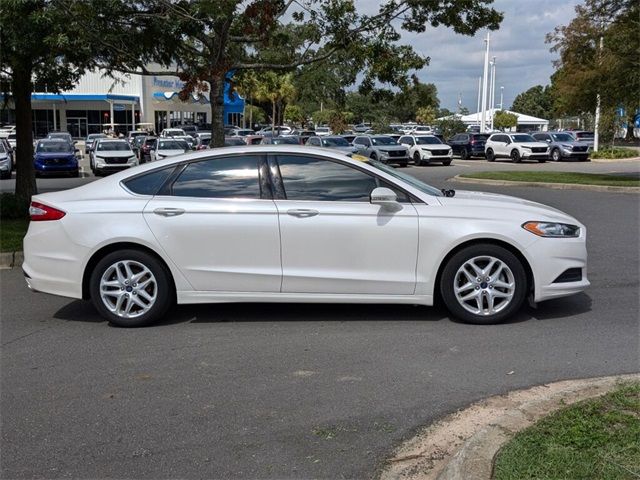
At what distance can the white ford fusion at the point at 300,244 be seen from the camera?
252 inches

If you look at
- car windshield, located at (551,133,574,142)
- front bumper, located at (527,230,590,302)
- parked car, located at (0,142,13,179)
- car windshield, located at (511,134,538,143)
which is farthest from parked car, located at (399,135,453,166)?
front bumper, located at (527,230,590,302)

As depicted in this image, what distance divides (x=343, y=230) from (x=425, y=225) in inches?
29.0

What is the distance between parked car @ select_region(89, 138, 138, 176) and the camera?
31300mm

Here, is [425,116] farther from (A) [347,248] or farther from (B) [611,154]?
(A) [347,248]

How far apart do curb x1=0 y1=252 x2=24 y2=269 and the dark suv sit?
1441 inches

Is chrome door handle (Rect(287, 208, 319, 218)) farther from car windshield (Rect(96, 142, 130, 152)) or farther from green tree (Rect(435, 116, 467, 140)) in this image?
green tree (Rect(435, 116, 467, 140))

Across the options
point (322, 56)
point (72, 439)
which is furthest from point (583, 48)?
point (72, 439)

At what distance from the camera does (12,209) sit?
12.6m

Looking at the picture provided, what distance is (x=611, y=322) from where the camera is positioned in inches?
258

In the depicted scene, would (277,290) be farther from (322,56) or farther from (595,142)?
(595,142)

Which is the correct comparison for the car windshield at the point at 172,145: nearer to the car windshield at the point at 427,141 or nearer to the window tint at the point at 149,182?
the car windshield at the point at 427,141

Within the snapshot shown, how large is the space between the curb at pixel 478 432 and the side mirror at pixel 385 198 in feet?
7.05

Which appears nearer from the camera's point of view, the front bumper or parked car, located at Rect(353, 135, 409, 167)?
the front bumper

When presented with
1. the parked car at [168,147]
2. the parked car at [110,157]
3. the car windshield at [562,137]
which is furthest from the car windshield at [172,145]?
the car windshield at [562,137]
